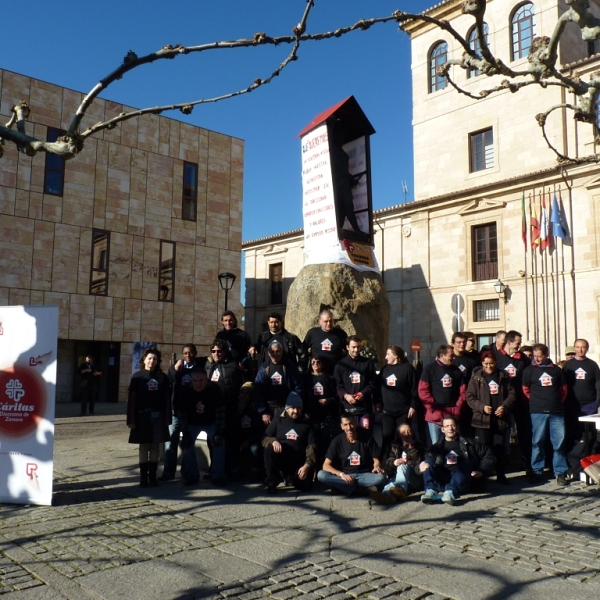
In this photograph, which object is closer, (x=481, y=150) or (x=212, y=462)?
(x=212, y=462)

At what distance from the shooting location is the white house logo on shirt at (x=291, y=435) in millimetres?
7352

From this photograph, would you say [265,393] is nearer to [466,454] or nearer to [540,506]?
[466,454]

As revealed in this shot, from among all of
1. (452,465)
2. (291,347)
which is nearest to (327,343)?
(291,347)

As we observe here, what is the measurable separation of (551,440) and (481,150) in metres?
21.1

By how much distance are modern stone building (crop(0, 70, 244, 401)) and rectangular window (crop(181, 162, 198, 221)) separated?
0.14 feet

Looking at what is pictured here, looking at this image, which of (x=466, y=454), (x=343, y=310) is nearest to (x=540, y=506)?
(x=466, y=454)

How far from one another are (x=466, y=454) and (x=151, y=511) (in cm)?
352

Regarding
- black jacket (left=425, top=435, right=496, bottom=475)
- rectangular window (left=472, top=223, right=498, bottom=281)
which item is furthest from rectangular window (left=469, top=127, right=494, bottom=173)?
black jacket (left=425, top=435, right=496, bottom=475)

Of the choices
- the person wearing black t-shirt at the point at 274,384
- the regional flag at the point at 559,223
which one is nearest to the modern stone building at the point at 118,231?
the regional flag at the point at 559,223

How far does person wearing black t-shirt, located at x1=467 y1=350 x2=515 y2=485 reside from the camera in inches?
299

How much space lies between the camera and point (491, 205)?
2556 centimetres

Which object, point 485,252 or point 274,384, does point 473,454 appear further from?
point 485,252

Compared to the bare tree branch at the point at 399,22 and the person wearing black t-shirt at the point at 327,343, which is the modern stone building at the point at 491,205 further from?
the bare tree branch at the point at 399,22

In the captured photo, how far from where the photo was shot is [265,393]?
7742 millimetres
